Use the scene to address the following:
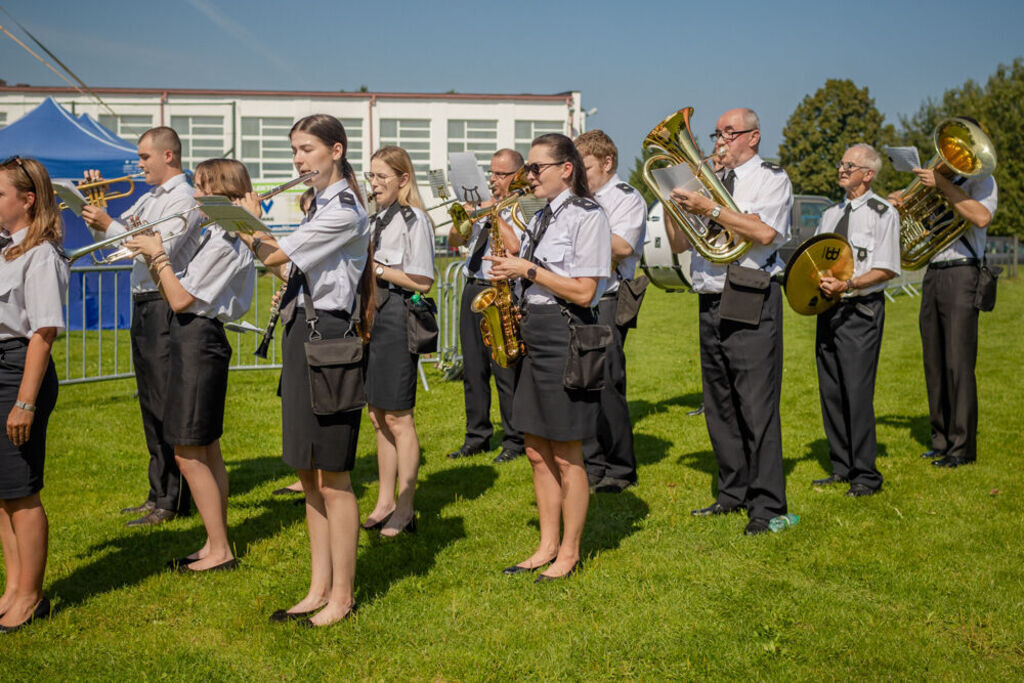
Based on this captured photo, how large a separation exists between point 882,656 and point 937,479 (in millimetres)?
3101

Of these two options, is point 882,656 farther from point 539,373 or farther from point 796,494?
point 796,494

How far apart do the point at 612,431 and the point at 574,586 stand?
200cm

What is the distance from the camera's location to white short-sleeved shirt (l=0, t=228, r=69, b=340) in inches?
159

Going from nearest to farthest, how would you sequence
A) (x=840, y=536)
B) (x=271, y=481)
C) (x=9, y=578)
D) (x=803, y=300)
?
(x=9, y=578) < (x=840, y=536) < (x=803, y=300) < (x=271, y=481)

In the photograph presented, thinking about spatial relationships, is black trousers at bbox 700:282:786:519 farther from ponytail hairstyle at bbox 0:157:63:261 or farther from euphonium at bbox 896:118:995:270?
ponytail hairstyle at bbox 0:157:63:261

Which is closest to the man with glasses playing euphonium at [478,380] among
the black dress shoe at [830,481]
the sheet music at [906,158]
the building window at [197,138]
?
the black dress shoe at [830,481]

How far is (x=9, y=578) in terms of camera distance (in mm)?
4371

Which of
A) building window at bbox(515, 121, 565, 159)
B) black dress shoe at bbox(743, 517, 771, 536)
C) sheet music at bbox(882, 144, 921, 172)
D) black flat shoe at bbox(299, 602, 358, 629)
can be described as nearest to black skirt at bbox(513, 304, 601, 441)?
black flat shoe at bbox(299, 602, 358, 629)

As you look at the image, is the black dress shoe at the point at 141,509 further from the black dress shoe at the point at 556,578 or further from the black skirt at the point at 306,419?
the black dress shoe at the point at 556,578

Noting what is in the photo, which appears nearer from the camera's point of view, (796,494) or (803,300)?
(803,300)

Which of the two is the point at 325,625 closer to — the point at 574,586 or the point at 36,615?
the point at 574,586

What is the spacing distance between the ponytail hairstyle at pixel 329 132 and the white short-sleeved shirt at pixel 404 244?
52.5 inches

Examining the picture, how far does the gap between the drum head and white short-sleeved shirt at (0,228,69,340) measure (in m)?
3.99

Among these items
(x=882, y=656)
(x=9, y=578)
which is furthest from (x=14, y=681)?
(x=882, y=656)
